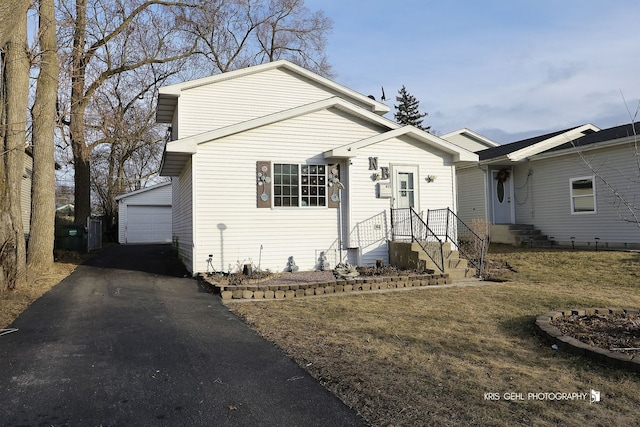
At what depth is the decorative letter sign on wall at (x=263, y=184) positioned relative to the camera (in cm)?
1098

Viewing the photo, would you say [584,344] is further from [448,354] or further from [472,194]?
[472,194]

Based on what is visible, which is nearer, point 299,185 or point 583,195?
point 299,185

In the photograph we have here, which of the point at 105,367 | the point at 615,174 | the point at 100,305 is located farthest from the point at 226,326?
the point at 615,174

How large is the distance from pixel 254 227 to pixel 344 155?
2886mm

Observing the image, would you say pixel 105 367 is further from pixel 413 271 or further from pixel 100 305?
pixel 413 271

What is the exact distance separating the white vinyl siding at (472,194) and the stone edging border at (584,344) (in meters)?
11.2

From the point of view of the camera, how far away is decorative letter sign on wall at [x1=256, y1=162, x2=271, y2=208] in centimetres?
1098

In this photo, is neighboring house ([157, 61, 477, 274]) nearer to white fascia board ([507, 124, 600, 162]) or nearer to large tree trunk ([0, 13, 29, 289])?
large tree trunk ([0, 13, 29, 289])

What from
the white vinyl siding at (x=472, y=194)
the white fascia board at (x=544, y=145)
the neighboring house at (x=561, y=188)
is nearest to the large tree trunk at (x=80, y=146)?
the neighboring house at (x=561, y=188)

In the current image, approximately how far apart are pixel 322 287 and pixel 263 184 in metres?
3.44

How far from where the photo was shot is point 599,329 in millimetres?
5477

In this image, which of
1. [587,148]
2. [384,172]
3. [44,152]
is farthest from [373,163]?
[44,152]

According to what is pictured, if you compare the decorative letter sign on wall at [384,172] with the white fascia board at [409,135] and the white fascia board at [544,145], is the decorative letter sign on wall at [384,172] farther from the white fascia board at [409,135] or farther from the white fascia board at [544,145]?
the white fascia board at [544,145]

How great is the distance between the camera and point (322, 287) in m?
8.77
